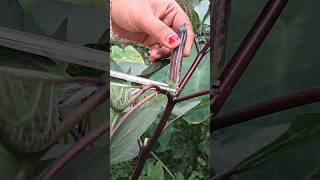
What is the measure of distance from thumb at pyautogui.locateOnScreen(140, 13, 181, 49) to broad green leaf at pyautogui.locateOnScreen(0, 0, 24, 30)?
1.15 ft

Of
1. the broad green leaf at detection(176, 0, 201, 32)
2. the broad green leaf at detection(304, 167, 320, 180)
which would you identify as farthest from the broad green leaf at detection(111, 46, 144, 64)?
the broad green leaf at detection(304, 167, 320, 180)

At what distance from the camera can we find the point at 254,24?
69.4 inches

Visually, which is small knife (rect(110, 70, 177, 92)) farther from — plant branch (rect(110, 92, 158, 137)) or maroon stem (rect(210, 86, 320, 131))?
maroon stem (rect(210, 86, 320, 131))

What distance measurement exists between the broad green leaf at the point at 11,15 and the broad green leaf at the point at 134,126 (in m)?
0.39

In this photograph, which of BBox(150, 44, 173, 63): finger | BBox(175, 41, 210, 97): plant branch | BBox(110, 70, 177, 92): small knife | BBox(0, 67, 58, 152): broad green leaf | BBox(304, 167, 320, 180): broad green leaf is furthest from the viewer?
BBox(304, 167, 320, 180): broad green leaf

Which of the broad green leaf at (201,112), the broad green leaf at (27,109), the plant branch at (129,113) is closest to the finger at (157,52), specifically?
the plant branch at (129,113)

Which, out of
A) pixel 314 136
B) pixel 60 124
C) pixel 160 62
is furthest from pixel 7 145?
pixel 314 136

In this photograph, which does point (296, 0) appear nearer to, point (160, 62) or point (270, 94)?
point (270, 94)

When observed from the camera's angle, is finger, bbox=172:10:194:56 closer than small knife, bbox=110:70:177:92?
No

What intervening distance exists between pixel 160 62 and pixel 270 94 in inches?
17.2

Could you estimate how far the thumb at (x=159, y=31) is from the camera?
5.00 ft

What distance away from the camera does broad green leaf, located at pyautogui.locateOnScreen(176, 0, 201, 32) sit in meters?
1.62

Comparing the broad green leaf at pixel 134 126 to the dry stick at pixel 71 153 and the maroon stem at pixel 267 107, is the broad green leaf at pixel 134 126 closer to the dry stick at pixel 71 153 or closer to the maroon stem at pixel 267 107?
the dry stick at pixel 71 153

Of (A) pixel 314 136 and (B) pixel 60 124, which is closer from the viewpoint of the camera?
(B) pixel 60 124
